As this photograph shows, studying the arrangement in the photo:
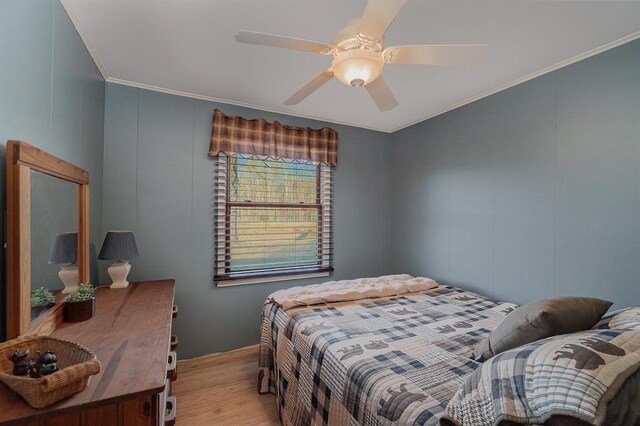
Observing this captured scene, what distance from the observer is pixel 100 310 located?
5.33 ft

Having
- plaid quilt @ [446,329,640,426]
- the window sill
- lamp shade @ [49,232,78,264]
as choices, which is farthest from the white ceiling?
the window sill

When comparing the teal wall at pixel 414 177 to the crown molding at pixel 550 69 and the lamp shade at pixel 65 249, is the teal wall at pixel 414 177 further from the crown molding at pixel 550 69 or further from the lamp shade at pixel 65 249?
the lamp shade at pixel 65 249

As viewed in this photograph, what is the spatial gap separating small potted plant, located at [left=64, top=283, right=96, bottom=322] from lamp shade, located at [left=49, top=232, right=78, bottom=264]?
0.18 metres

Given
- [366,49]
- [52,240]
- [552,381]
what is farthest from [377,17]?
[52,240]

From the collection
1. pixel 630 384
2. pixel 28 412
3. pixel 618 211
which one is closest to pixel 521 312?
pixel 630 384

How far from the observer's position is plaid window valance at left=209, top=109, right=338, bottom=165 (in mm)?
2771

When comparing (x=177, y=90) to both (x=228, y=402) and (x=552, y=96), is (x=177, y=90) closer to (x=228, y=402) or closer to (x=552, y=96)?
(x=228, y=402)

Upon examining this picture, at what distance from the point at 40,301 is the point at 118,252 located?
897 mm

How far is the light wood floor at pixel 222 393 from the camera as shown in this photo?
6.43 ft

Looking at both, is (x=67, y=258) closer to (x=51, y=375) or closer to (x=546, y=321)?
(x=51, y=375)

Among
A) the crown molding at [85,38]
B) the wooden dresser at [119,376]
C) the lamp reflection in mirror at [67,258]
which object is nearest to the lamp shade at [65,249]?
the lamp reflection in mirror at [67,258]

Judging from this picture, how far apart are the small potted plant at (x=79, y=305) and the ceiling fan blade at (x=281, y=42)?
1.52 metres

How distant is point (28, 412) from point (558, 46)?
10.3 feet

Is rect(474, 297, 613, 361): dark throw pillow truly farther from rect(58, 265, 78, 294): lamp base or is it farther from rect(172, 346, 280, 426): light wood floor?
rect(58, 265, 78, 294): lamp base
